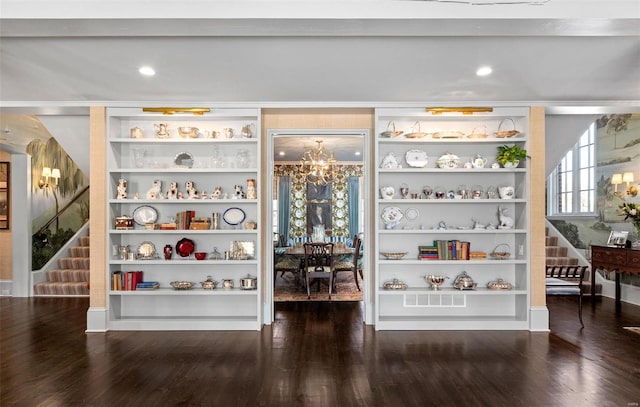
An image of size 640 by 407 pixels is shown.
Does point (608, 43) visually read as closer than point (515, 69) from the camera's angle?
Yes

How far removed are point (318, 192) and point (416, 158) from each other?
21.0 ft

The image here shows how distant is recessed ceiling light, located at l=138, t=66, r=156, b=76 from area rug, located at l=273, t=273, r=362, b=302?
3.78 metres

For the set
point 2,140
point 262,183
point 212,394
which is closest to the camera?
point 212,394

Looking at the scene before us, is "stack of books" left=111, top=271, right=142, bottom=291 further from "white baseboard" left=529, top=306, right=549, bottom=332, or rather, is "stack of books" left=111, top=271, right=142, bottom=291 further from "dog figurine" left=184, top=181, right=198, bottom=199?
"white baseboard" left=529, top=306, right=549, bottom=332

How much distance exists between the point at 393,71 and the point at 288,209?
7.86 m

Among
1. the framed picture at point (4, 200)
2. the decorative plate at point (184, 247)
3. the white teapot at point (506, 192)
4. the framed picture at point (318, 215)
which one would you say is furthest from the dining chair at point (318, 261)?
the framed picture at point (4, 200)

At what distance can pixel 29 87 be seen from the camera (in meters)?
4.16

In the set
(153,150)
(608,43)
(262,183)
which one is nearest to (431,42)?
(608,43)

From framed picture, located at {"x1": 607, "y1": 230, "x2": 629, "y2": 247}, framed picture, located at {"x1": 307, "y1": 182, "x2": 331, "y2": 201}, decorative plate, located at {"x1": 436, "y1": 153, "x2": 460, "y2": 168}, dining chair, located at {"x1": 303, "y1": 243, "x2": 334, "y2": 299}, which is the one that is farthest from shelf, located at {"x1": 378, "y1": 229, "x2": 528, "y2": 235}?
framed picture, located at {"x1": 307, "y1": 182, "x2": 331, "y2": 201}

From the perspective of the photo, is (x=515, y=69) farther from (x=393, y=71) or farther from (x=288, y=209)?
(x=288, y=209)

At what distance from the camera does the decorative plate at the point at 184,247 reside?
4965 millimetres

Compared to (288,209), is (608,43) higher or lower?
higher

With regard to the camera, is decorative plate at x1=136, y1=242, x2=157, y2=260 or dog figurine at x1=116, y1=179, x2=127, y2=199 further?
decorative plate at x1=136, y1=242, x2=157, y2=260

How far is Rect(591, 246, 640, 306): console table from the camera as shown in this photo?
571cm
